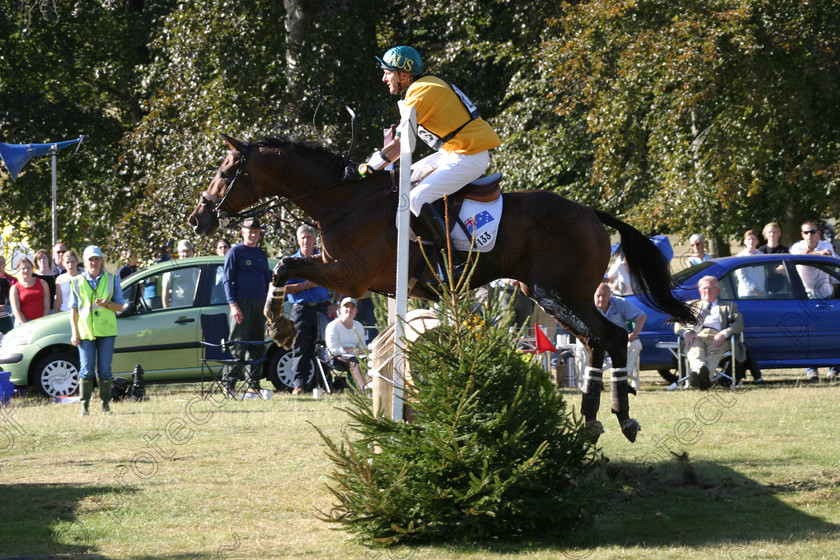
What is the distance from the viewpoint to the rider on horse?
7496 mm

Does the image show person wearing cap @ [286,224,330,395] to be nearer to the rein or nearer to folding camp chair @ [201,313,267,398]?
folding camp chair @ [201,313,267,398]

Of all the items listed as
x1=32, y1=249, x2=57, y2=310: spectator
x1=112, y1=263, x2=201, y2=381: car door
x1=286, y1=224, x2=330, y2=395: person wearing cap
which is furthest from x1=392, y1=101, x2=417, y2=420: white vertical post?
x1=32, y1=249, x2=57, y2=310: spectator

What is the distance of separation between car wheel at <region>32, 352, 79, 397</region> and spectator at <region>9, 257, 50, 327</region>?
1454 millimetres

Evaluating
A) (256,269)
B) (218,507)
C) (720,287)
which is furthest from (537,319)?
(218,507)

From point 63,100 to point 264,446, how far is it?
19.4 meters

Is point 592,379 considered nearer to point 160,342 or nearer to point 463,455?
point 463,455

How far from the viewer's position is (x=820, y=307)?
47.1ft

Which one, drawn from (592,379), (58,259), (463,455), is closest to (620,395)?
(592,379)

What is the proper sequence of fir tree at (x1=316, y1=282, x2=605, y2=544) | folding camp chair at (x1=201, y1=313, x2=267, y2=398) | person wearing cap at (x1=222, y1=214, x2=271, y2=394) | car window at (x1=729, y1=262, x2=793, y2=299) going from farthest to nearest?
1. car window at (x1=729, y1=262, x2=793, y2=299)
2. folding camp chair at (x1=201, y1=313, x2=267, y2=398)
3. person wearing cap at (x1=222, y1=214, x2=271, y2=394)
4. fir tree at (x1=316, y1=282, x2=605, y2=544)

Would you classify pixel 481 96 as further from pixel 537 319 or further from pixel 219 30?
pixel 537 319

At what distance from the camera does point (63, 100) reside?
2592cm

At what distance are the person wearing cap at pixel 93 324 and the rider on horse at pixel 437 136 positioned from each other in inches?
207

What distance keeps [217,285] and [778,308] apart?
7760 millimetres

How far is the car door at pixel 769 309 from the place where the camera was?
14.1 m
